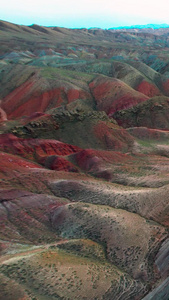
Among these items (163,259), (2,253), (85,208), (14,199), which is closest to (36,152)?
(14,199)

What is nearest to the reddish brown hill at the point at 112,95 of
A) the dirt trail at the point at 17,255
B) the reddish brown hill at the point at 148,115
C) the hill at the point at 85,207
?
the reddish brown hill at the point at 148,115

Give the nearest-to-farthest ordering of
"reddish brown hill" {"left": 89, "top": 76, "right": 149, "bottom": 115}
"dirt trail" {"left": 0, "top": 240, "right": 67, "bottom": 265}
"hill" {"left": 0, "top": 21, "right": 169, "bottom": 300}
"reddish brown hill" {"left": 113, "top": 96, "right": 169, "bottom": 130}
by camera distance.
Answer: "hill" {"left": 0, "top": 21, "right": 169, "bottom": 300} < "dirt trail" {"left": 0, "top": 240, "right": 67, "bottom": 265} < "reddish brown hill" {"left": 113, "top": 96, "right": 169, "bottom": 130} < "reddish brown hill" {"left": 89, "top": 76, "right": 149, "bottom": 115}

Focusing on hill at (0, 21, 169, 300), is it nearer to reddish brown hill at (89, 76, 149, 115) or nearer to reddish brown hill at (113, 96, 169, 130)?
reddish brown hill at (113, 96, 169, 130)

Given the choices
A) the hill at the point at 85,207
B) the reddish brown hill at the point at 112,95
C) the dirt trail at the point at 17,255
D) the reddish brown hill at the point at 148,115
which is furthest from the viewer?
the reddish brown hill at the point at 112,95

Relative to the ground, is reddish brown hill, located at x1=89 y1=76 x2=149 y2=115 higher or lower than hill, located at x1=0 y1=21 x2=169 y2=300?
higher

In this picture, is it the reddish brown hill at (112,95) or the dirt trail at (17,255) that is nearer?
the dirt trail at (17,255)

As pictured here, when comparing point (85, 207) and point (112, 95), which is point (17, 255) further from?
point (112, 95)

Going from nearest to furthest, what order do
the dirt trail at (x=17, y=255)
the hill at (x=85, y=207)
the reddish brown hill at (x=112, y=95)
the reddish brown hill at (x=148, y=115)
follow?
the hill at (x=85, y=207) → the dirt trail at (x=17, y=255) → the reddish brown hill at (x=148, y=115) → the reddish brown hill at (x=112, y=95)

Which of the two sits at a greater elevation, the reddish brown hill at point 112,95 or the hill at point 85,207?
the reddish brown hill at point 112,95

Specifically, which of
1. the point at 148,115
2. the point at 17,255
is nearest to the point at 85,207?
the point at 17,255

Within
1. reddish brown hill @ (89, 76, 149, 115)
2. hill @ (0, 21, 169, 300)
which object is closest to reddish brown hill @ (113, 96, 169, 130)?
hill @ (0, 21, 169, 300)

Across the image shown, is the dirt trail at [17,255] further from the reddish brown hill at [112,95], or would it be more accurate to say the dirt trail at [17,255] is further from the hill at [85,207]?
the reddish brown hill at [112,95]

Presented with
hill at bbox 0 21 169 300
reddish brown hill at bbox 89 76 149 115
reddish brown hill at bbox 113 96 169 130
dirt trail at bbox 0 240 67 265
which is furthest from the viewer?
reddish brown hill at bbox 89 76 149 115
